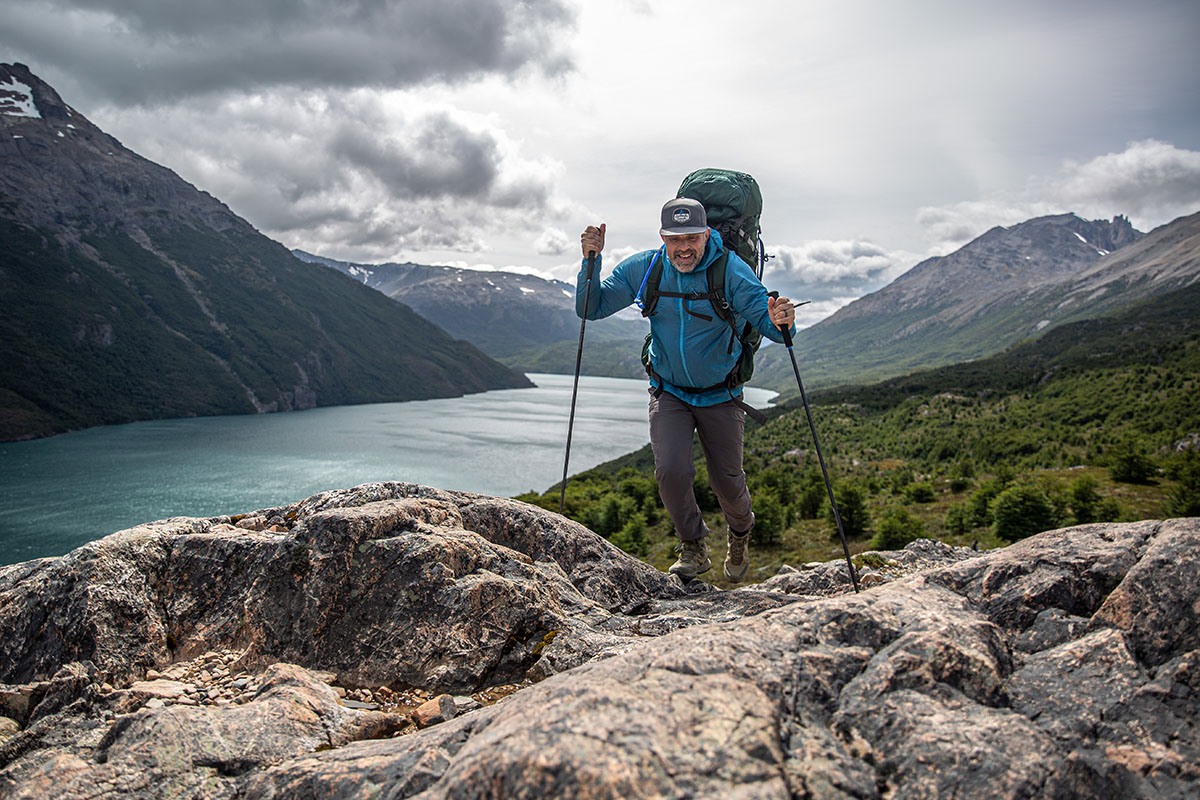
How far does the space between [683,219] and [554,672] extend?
15.7 feet

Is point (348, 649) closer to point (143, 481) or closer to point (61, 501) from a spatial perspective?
point (61, 501)

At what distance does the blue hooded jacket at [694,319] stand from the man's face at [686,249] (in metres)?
0.12

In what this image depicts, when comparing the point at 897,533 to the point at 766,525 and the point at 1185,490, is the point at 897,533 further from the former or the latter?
the point at 1185,490

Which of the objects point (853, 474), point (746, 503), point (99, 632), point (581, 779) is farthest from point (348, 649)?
point (853, 474)

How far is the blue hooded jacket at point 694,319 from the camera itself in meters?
6.80

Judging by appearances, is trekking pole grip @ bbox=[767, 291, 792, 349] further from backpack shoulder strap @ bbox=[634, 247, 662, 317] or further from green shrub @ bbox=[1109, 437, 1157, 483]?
green shrub @ bbox=[1109, 437, 1157, 483]


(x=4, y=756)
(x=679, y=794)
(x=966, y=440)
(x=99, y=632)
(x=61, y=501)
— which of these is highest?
(x=679, y=794)

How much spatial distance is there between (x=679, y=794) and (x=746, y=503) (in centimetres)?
590

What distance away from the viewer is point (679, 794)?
2348 millimetres

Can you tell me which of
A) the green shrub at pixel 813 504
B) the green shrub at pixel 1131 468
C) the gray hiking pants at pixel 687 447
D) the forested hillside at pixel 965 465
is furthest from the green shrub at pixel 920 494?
the gray hiking pants at pixel 687 447

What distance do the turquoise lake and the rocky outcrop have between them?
193 ft

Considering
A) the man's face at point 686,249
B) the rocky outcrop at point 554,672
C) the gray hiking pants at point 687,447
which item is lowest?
the rocky outcrop at point 554,672

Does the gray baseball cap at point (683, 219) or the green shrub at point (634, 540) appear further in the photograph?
the green shrub at point (634, 540)

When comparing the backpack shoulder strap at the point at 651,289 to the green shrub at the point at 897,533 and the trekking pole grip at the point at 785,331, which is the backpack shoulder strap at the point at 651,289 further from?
the green shrub at the point at 897,533
